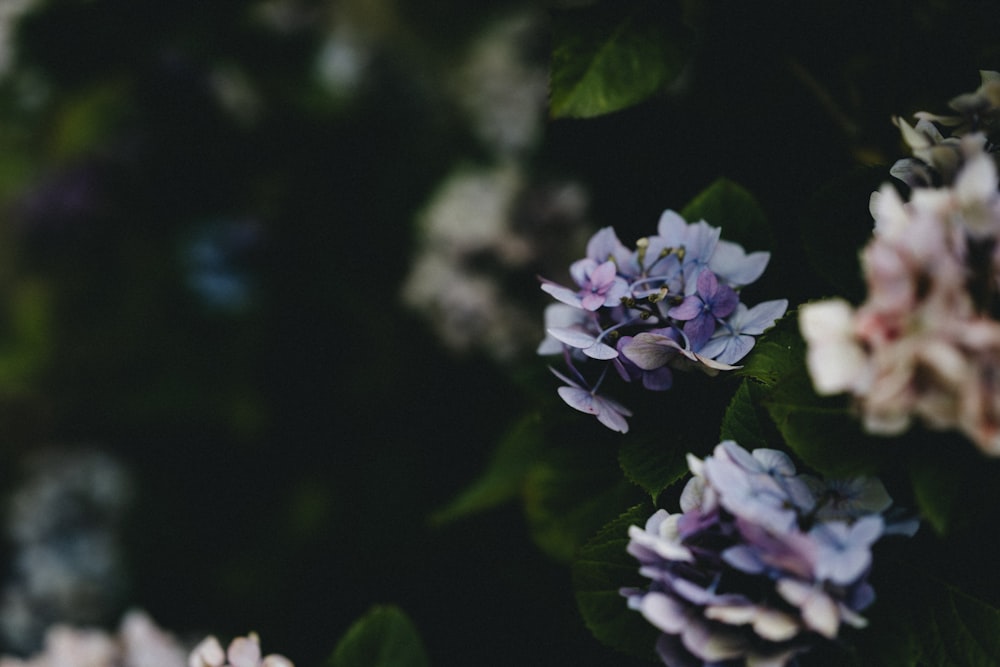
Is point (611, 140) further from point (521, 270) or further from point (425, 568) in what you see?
point (425, 568)

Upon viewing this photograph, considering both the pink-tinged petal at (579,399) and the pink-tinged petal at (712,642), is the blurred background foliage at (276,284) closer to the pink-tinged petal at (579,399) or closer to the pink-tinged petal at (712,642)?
the pink-tinged petal at (579,399)

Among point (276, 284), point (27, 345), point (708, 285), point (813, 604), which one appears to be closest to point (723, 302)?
point (708, 285)

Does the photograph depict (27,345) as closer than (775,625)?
No

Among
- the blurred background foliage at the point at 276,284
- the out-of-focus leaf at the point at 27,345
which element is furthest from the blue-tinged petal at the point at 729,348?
the out-of-focus leaf at the point at 27,345

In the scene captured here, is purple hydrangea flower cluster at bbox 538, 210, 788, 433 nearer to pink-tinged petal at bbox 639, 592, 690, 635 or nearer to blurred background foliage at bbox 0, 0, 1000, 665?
pink-tinged petal at bbox 639, 592, 690, 635

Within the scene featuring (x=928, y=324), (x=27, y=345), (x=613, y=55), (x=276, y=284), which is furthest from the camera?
(x=27, y=345)

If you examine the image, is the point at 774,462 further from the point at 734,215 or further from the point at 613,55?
the point at 613,55
